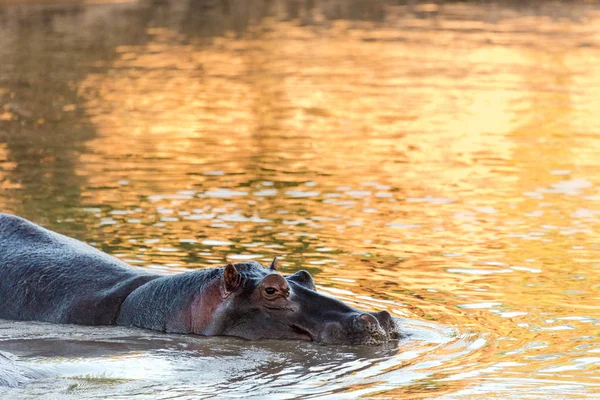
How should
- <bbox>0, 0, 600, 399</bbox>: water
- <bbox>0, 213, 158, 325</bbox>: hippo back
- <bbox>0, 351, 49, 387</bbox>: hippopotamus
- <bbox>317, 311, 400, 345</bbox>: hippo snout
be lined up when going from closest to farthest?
<bbox>0, 351, 49, 387</bbox>: hippopotamus
<bbox>0, 0, 600, 399</bbox>: water
<bbox>317, 311, 400, 345</bbox>: hippo snout
<bbox>0, 213, 158, 325</bbox>: hippo back

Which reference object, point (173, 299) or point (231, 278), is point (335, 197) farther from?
point (231, 278)

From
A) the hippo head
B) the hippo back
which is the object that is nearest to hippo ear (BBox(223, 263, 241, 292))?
the hippo head

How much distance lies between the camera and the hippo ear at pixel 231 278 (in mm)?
6301

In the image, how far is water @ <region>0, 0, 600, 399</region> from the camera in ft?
19.7

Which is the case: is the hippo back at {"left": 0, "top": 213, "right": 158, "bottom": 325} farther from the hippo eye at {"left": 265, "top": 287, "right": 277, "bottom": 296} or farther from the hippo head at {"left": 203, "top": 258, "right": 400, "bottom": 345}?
the hippo eye at {"left": 265, "top": 287, "right": 277, "bottom": 296}

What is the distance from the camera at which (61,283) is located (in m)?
7.04

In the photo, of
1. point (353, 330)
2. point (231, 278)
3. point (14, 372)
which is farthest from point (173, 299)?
point (14, 372)

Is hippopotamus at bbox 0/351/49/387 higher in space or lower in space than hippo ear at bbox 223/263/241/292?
lower

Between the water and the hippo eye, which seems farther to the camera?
the hippo eye

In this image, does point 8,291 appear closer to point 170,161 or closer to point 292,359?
point 292,359

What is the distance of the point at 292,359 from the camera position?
20.0 ft

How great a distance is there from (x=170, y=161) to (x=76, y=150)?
1.34 metres

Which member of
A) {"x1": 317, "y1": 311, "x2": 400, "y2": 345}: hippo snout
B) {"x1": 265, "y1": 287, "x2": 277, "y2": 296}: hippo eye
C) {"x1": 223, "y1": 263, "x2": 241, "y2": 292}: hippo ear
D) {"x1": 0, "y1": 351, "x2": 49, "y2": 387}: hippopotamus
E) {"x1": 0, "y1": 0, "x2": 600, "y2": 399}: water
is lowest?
{"x1": 0, "y1": 0, "x2": 600, "y2": 399}: water

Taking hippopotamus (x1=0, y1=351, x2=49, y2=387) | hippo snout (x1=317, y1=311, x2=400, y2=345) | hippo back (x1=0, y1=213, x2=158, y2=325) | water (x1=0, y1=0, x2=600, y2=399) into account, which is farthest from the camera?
hippo back (x1=0, y1=213, x2=158, y2=325)
